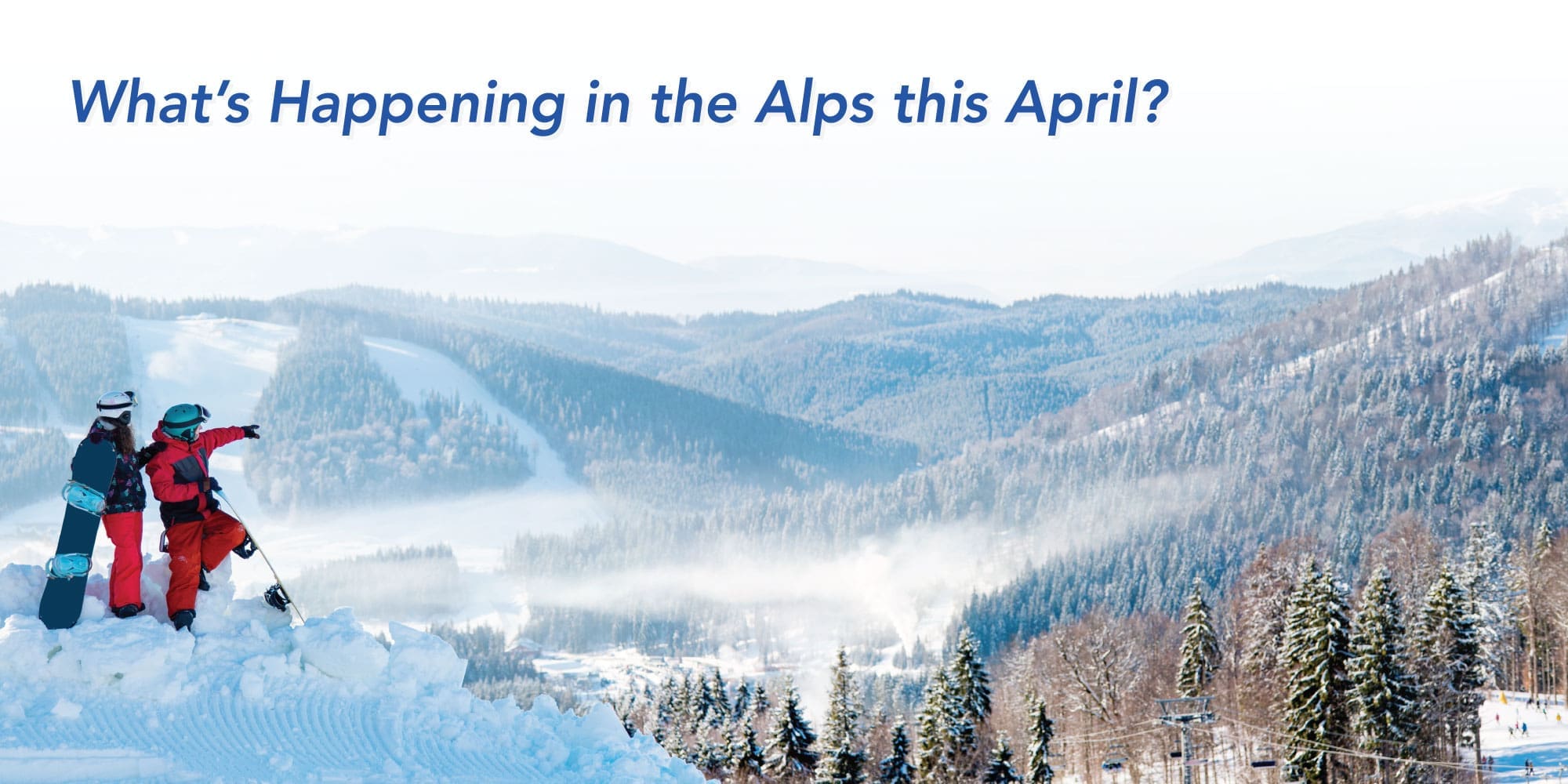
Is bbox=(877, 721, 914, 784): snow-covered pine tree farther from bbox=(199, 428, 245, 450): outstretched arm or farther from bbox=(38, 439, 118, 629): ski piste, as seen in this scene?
bbox=(38, 439, 118, 629): ski piste

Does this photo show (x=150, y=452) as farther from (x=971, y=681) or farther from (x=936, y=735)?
(x=971, y=681)

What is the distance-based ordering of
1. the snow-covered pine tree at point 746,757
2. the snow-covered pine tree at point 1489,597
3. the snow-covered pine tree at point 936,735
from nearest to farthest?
the snow-covered pine tree at point 936,735, the snow-covered pine tree at point 746,757, the snow-covered pine tree at point 1489,597

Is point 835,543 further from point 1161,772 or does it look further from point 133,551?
point 133,551

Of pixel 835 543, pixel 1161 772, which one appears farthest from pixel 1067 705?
pixel 835 543

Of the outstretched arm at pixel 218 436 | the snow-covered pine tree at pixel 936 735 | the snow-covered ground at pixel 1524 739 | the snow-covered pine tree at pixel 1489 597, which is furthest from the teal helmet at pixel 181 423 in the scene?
the snow-covered pine tree at pixel 1489 597

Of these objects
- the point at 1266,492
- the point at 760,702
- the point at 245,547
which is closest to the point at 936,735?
the point at 760,702

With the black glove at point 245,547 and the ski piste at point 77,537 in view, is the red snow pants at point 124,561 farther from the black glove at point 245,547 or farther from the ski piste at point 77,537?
the black glove at point 245,547

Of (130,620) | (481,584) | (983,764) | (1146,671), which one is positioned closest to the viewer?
(130,620)
